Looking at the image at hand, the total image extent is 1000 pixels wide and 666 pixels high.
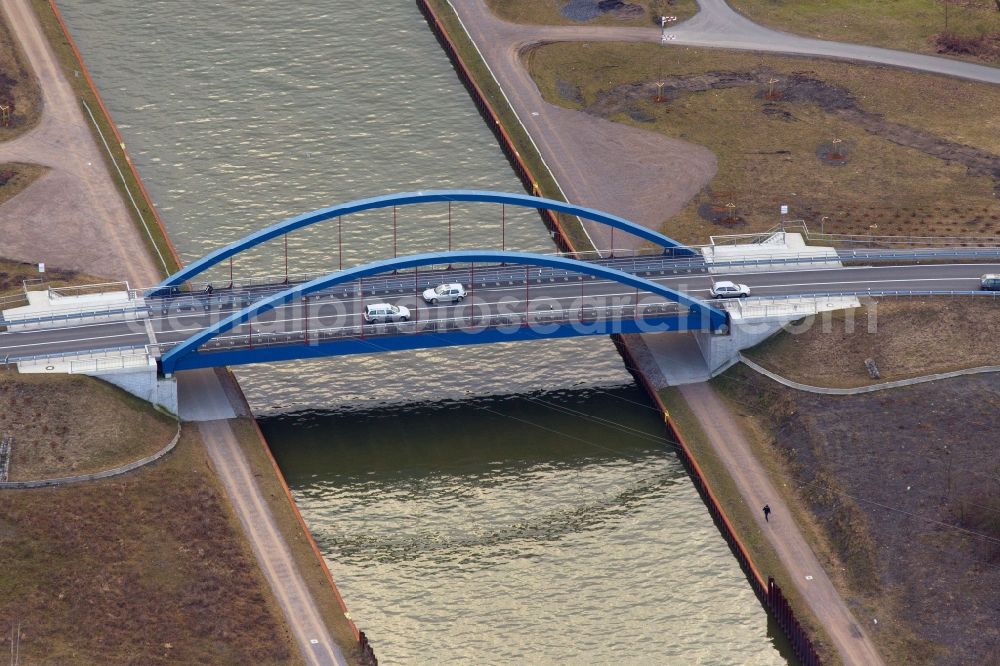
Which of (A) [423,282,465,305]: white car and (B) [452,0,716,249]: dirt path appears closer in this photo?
(A) [423,282,465,305]: white car

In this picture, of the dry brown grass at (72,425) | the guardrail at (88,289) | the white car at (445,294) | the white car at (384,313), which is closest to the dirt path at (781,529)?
the white car at (445,294)

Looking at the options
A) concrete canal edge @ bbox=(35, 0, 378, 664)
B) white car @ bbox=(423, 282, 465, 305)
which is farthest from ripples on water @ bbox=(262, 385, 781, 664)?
white car @ bbox=(423, 282, 465, 305)

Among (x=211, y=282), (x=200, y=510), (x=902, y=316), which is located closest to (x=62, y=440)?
(x=200, y=510)

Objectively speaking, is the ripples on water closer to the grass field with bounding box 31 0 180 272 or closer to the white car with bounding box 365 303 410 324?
the white car with bounding box 365 303 410 324

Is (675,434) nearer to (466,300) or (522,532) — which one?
(522,532)

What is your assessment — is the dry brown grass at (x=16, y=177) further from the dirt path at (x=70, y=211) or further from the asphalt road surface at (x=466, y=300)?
the asphalt road surface at (x=466, y=300)

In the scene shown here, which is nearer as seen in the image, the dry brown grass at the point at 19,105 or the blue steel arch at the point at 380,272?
the blue steel arch at the point at 380,272
